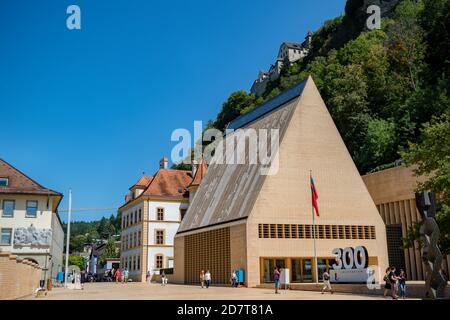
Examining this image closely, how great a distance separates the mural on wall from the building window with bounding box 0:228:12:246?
2.53ft

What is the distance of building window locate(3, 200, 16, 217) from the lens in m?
42.8

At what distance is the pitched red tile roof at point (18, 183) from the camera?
4306 centimetres

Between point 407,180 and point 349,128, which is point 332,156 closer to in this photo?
point 407,180

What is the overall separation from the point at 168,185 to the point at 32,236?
22.8 meters

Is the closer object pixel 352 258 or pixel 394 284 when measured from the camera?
pixel 394 284

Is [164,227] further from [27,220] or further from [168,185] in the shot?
[27,220]

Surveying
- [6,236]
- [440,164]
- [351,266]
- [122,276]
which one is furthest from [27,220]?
[440,164]

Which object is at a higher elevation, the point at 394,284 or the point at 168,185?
the point at 168,185

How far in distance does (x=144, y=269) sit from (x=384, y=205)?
29897 mm

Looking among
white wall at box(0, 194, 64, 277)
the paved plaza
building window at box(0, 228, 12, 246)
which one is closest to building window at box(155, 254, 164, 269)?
white wall at box(0, 194, 64, 277)

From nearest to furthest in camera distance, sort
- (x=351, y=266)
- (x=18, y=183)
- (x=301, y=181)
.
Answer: (x=351, y=266)
(x=301, y=181)
(x=18, y=183)

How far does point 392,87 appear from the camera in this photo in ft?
190

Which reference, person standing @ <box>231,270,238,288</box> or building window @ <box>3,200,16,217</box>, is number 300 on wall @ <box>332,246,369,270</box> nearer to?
Result: person standing @ <box>231,270,238,288</box>
